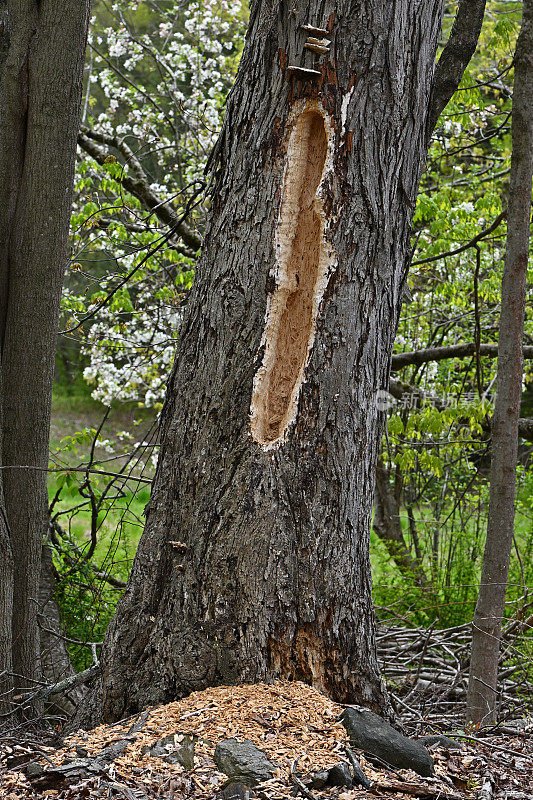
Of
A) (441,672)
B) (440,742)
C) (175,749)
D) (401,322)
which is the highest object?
(401,322)

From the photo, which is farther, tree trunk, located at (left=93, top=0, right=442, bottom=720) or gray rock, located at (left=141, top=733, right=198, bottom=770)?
tree trunk, located at (left=93, top=0, right=442, bottom=720)

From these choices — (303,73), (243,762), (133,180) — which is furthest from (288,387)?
(133,180)

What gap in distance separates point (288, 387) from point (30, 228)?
156 cm

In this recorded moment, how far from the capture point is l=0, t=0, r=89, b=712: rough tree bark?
317 cm

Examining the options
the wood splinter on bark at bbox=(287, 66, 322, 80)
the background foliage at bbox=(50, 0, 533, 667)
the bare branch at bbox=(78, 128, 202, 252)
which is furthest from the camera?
the bare branch at bbox=(78, 128, 202, 252)

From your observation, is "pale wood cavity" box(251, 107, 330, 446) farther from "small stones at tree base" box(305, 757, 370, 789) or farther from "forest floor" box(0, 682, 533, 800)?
"small stones at tree base" box(305, 757, 370, 789)

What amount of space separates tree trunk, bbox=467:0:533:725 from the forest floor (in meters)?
1.17

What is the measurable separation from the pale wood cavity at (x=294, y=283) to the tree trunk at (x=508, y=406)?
5.62ft

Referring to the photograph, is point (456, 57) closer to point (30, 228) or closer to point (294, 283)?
point (294, 283)

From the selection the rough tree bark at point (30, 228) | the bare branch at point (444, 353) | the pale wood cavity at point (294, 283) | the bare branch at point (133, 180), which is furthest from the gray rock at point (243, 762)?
the bare branch at point (133, 180)

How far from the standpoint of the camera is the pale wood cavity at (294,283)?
247 centimetres

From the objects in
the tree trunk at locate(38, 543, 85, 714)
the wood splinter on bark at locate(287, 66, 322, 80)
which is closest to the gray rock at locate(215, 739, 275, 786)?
the tree trunk at locate(38, 543, 85, 714)

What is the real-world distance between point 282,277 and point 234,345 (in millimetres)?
300

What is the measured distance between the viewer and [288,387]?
A: 2521mm
